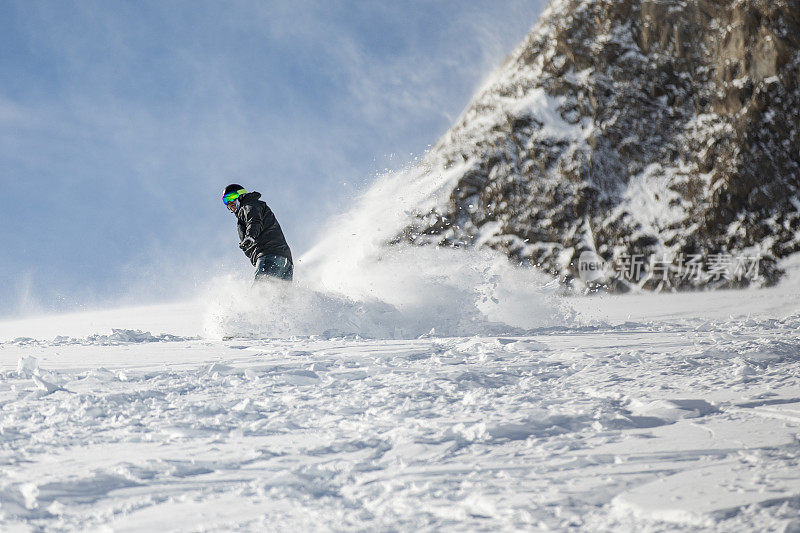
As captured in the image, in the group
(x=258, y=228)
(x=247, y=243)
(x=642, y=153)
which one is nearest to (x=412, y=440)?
(x=258, y=228)

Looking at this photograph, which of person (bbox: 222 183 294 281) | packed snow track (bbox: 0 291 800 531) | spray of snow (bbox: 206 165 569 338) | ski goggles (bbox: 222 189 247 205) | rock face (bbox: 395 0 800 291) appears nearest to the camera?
packed snow track (bbox: 0 291 800 531)

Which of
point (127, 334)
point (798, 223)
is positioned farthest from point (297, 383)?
point (798, 223)

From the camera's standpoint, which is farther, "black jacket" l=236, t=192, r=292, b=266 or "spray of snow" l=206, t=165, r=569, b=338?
"black jacket" l=236, t=192, r=292, b=266

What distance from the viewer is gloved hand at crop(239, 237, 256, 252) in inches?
299

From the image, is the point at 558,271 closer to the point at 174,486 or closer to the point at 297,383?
the point at 297,383

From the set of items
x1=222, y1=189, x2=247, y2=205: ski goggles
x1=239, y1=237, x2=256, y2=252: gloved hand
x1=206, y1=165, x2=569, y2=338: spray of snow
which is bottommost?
x1=206, y1=165, x2=569, y2=338: spray of snow

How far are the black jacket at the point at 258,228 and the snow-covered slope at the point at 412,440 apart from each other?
3.12 metres

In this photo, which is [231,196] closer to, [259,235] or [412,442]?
[259,235]

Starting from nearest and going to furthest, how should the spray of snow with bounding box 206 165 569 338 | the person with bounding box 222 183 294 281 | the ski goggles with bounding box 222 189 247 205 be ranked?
1. the spray of snow with bounding box 206 165 569 338
2. the person with bounding box 222 183 294 281
3. the ski goggles with bounding box 222 189 247 205

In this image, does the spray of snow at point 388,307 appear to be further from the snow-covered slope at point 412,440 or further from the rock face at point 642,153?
the rock face at point 642,153

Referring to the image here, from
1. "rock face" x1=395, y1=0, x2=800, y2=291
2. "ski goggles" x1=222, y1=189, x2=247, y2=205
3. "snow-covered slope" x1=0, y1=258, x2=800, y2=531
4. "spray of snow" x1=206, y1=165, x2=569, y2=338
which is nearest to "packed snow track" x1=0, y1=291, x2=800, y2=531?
"snow-covered slope" x1=0, y1=258, x2=800, y2=531

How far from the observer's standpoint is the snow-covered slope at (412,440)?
6.02 feet

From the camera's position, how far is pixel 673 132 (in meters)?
26.3

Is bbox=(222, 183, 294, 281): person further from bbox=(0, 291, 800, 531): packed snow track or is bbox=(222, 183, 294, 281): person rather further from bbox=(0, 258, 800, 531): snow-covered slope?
bbox=(0, 291, 800, 531): packed snow track
